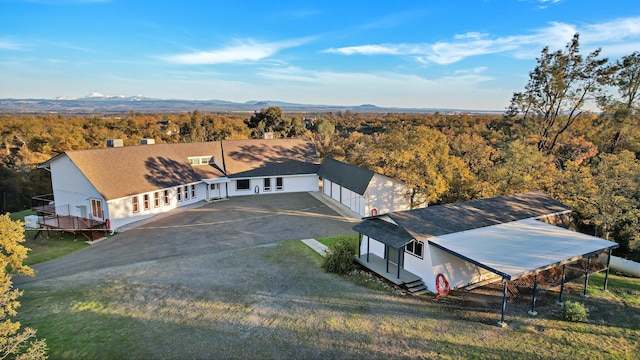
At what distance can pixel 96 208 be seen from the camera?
22.6m

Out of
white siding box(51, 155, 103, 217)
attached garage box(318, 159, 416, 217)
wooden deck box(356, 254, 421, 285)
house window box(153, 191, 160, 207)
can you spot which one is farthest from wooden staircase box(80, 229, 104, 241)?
attached garage box(318, 159, 416, 217)

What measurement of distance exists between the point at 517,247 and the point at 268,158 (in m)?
23.6

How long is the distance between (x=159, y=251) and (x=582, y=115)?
32.8 m

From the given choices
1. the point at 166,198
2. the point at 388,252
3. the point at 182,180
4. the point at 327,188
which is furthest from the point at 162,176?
the point at 388,252

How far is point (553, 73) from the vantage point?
93.3 ft

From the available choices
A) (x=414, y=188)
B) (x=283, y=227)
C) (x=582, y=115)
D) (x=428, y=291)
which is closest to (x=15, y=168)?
(x=283, y=227)

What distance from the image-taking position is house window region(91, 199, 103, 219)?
73.6ft

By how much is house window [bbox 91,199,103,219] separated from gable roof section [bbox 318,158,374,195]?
16.6 metres

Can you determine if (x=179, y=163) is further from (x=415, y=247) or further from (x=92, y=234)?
(x=415, y=247)

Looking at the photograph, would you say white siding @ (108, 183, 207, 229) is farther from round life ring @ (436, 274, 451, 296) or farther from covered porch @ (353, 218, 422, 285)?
round life ring @ (436, 274, 451, 296)

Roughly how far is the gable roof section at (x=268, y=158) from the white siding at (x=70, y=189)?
10.9 metres

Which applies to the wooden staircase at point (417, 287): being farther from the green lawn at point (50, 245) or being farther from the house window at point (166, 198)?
the house window at point (166, 198)

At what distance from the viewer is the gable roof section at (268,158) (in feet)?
104

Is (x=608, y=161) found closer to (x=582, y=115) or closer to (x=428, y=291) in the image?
(x=582, y=115)
